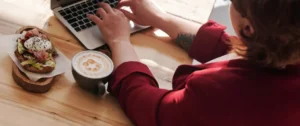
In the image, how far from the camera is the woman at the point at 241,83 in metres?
0.74

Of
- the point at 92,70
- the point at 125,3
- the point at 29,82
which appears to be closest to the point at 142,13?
the point at 125,3

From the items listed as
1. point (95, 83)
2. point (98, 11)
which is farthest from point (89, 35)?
point (95, 83)

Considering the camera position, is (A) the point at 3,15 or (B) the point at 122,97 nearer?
(B) the point at 122,97

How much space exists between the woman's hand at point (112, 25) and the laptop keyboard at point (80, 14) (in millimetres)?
24

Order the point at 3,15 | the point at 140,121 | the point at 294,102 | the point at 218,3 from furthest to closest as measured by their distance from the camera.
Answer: the point at 218,3
the point at 3,15
the point at 140,121
the point at 294,102

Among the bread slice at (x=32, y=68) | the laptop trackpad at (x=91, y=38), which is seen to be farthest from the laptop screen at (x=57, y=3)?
the bread slice at (x=32, y=68)

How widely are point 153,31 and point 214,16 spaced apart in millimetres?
351

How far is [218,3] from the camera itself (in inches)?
57.6

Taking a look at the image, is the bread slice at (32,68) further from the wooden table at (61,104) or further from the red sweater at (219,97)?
the red sweater at (219,97)

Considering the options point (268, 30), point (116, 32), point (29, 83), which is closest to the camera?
point (268, 30)

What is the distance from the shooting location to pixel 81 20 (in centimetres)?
112

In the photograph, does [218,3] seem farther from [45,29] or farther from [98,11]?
[45,29]

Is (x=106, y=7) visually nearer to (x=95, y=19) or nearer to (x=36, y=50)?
(x=95, y=19)

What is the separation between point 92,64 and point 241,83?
346mm
